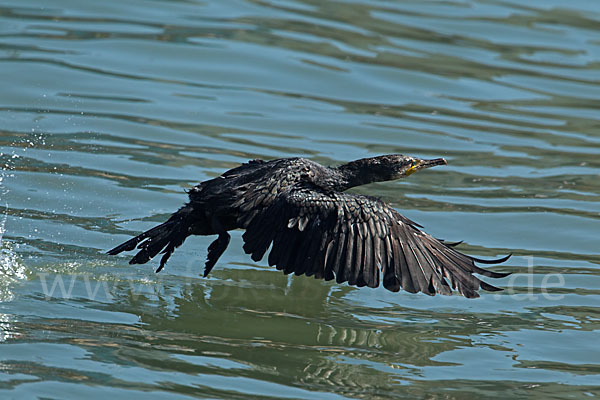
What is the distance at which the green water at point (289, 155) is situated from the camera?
6.15 m

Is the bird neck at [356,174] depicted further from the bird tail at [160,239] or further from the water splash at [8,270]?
the water splash at [8,270]

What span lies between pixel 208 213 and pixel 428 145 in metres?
4.92

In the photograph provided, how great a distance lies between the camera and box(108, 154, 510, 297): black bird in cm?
650

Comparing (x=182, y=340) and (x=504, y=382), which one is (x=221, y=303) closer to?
(x=182, y=340)

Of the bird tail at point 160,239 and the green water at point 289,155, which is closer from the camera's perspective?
the green water at point 289,155

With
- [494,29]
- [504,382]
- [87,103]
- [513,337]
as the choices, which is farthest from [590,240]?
[494,29]

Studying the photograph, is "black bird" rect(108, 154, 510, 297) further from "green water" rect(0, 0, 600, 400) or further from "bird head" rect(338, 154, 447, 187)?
"bird head" rect(338, 154, 447, 187)

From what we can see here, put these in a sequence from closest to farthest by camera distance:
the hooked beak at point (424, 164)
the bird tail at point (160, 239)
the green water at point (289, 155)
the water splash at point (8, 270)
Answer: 1. the green water at point (289, 155)
2. the water splash at point (8, 270)
3. the bird tail at point (160, 239)
4. the hooked beak at point (424, 164)

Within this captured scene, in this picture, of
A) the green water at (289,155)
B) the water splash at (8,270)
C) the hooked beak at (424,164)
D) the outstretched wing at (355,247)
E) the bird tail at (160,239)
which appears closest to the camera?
the green water at (289,155)

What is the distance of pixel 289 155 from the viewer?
35.0 ft

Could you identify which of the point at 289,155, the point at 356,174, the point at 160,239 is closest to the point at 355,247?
the point at 356,174

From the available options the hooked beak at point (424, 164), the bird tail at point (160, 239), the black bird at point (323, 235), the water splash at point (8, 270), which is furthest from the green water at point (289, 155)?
the hooked beak at point (424, 164)

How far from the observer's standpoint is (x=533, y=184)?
34.3ft

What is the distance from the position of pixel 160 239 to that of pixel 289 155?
3.70 meters
